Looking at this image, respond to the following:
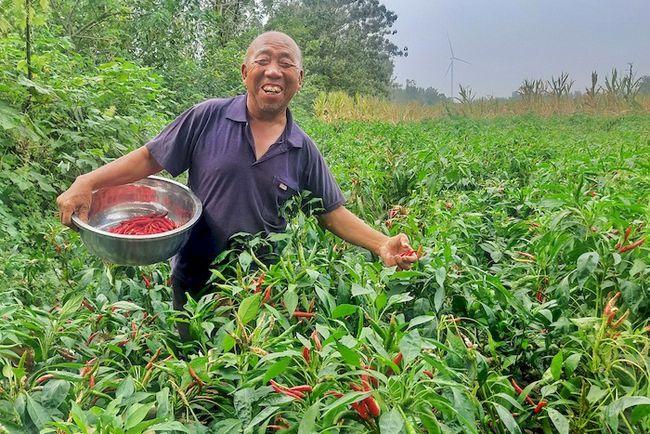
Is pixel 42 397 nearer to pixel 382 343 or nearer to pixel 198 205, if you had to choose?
pixel 382 343

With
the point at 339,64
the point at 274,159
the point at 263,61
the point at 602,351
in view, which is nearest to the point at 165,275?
the point at 274,159

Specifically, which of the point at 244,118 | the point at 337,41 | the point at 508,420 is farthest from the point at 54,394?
the point at 337,41

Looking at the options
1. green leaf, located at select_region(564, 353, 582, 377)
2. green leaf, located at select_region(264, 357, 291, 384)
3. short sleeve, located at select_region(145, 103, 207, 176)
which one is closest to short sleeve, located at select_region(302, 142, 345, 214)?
short sleeve, located at select_region(145, 103, 207, 176)

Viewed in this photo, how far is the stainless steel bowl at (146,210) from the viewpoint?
170cm

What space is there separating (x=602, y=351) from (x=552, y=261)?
495 mm

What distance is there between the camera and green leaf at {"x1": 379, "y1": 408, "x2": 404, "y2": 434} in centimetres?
86

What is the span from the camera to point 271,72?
2014 millimetres

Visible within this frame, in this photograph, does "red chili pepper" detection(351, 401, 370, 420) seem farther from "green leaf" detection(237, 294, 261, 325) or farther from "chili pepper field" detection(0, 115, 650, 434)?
"green leaf" detection(237, 294, 261, 325)

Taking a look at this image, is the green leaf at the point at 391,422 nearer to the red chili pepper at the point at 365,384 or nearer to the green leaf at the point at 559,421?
the red chili pepper at the point at 365,384

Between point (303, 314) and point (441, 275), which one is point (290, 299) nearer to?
point (303, 314)

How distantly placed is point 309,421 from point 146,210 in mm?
1377

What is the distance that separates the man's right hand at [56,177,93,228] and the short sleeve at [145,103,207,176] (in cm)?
29

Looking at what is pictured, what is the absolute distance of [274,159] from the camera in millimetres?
2104

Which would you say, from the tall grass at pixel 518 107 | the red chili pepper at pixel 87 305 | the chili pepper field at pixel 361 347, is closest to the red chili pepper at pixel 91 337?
the chili pepper field at pixel 361 347
